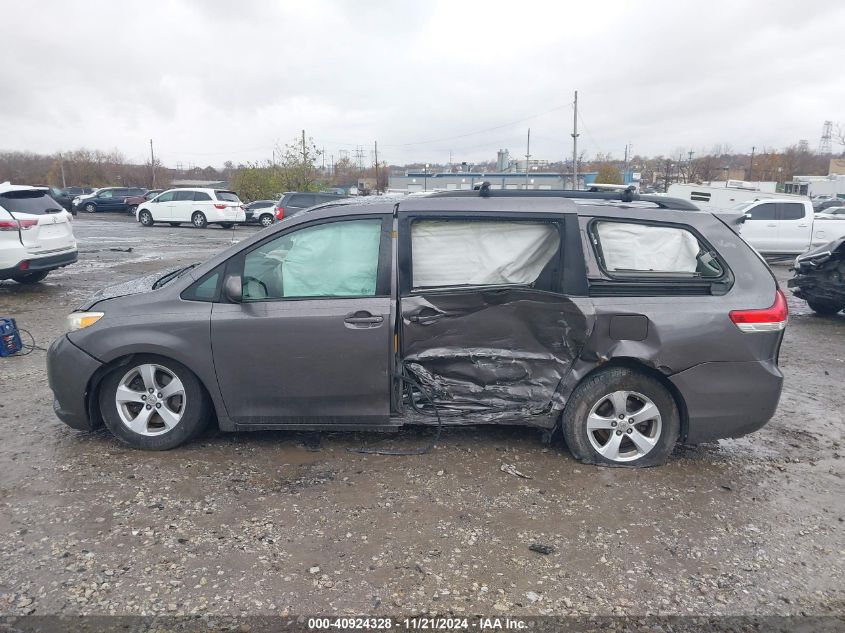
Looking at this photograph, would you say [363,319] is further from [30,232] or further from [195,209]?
[195,209]

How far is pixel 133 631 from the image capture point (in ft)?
8.58

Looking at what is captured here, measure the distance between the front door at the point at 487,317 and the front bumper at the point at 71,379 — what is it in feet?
7.08

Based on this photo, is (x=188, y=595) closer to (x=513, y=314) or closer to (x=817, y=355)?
(x=513, y=314)

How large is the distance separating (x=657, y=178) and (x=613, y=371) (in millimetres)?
72973

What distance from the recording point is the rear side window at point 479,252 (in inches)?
166

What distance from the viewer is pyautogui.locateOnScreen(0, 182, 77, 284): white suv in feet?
32.4

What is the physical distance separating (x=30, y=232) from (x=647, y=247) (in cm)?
986

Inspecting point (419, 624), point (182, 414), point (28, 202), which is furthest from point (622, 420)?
point (28, 202)

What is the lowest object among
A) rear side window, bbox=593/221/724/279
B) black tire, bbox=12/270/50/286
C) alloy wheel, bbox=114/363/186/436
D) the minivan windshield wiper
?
black tire, bbox=12/270/50/286

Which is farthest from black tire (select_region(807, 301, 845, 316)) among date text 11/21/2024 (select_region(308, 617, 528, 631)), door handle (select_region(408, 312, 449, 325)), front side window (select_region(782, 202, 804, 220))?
date text 11/21/2024 (select_region(308, 617, 528, 631))

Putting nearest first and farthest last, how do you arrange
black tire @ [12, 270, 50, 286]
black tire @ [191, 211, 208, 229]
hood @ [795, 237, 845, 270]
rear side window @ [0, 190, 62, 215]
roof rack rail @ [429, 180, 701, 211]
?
roof rack rail @ [429, 180, 701, 211] → hood @ [795, 237, 845, 270] → rear side window @ [0, 190, 62, 215] → black tire @ [12, 270, 50, 286] → black tire @ [191, 211, 208, 229]

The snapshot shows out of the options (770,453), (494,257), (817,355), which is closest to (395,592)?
(494,257)

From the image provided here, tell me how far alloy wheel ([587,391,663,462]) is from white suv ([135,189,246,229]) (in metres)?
26.9

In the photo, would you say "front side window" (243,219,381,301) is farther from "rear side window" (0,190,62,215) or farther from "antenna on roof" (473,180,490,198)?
"rear side window" (0,190,62,215)
